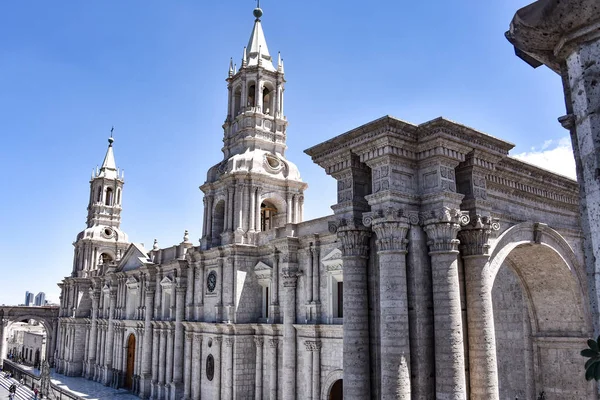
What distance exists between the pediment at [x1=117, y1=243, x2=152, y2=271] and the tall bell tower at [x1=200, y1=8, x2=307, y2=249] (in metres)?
9.94

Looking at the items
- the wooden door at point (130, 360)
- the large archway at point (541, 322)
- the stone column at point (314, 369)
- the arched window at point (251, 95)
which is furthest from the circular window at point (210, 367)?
the large archway at point (541, 322)

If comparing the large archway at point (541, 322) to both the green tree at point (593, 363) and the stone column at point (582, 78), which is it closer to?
the stone column at point (582, 78)

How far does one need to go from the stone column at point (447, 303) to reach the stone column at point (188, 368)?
71.2 feet

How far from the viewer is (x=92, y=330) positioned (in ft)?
152

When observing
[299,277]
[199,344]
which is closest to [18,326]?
[199,344]

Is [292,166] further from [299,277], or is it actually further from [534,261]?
[534,261]

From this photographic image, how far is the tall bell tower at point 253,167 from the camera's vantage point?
27172 mm

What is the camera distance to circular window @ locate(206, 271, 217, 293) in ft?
Answer: 90.9

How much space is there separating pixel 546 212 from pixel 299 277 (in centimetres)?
1166

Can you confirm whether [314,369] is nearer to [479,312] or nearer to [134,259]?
[479,312]

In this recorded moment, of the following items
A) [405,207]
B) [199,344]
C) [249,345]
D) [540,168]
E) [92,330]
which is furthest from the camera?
[92,330]

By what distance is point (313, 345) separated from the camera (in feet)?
70.1

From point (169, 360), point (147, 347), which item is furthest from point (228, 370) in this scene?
point (147, 347)

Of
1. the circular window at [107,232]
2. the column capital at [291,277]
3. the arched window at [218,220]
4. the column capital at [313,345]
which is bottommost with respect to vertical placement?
the column capital at [313,345]
